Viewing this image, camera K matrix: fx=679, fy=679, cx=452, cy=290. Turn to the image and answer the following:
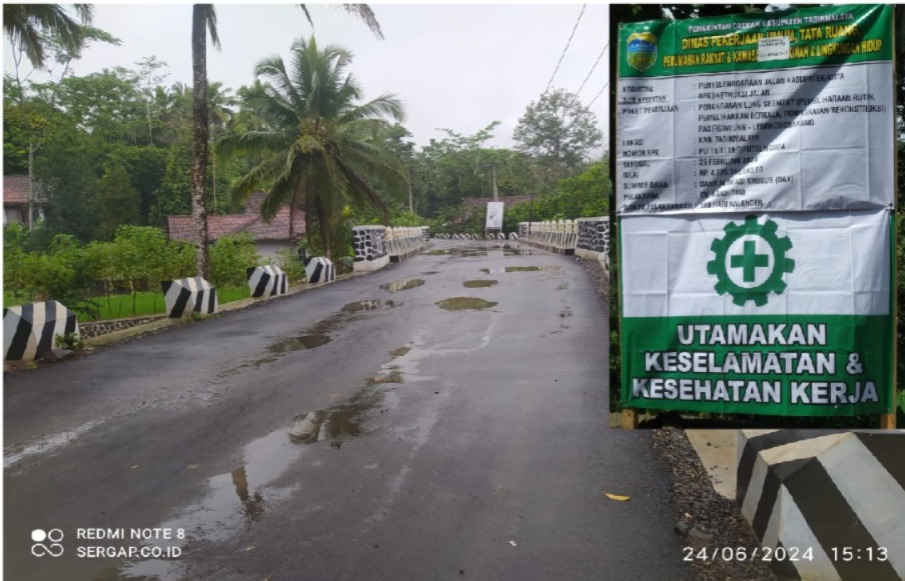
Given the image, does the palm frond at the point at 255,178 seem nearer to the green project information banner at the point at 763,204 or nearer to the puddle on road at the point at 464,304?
the puddle on road at the point at 464,304

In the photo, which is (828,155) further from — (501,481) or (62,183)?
(62,183)

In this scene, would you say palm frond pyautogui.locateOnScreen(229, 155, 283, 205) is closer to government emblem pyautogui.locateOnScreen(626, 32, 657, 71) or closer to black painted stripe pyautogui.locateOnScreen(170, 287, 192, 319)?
black painted stripe pyautogui.locateOnScreen(170, 287, 192, 319)

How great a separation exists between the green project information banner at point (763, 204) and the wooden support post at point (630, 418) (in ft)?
1.01

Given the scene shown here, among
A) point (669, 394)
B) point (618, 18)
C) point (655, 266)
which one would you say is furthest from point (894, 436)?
point (618, 18)

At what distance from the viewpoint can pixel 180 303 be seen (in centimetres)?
1117

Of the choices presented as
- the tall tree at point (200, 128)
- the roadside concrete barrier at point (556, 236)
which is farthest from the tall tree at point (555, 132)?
the tall tree at point (200, 128)

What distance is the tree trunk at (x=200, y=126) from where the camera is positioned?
1438cm

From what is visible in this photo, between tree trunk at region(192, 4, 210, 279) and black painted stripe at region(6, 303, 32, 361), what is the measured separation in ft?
22.4

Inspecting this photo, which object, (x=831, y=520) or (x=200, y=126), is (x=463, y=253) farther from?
(x=831, y=520)

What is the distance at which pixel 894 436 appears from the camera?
3.01 metres

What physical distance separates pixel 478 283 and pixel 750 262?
40.3ft

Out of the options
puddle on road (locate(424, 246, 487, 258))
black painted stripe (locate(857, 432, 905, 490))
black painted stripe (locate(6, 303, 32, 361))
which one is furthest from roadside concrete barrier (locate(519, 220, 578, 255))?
black painted stripe (locate(857, 432, 905, 490))

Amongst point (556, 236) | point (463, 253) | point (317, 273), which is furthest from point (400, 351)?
point (556, 236)

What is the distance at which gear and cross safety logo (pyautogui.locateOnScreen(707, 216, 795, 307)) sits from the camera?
335cm
